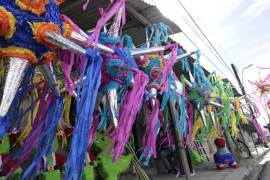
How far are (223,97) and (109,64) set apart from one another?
3.93 metres

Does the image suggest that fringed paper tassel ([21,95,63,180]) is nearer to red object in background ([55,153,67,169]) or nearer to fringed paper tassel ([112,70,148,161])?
fringed paper tassel ([112,70,148,161])

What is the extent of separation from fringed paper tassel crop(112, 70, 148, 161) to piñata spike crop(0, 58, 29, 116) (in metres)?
0.70

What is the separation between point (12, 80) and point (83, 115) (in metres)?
0.41

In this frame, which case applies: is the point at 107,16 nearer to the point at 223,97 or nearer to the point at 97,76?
the point at 97,76

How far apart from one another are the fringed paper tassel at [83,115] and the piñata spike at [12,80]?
0.34 metres

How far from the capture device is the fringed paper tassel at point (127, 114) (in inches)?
79.4

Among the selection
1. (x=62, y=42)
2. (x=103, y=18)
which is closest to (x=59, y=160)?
(x=103, y=18)

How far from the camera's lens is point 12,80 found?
1.69m

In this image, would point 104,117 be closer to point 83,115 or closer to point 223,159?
point 83,115

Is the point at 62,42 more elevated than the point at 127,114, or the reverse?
the point at 62,42

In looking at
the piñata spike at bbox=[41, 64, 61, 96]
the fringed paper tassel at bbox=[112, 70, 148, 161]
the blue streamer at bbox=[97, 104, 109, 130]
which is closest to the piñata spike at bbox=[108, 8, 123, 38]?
the fringed paper tassel at bbox=[112, 70, 148, 161]

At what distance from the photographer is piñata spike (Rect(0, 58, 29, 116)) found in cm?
165

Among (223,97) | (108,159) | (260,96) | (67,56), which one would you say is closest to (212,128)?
(223,97)

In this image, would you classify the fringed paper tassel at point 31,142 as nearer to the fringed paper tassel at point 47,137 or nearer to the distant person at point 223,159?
the fringed paper tassel at point 47,137
